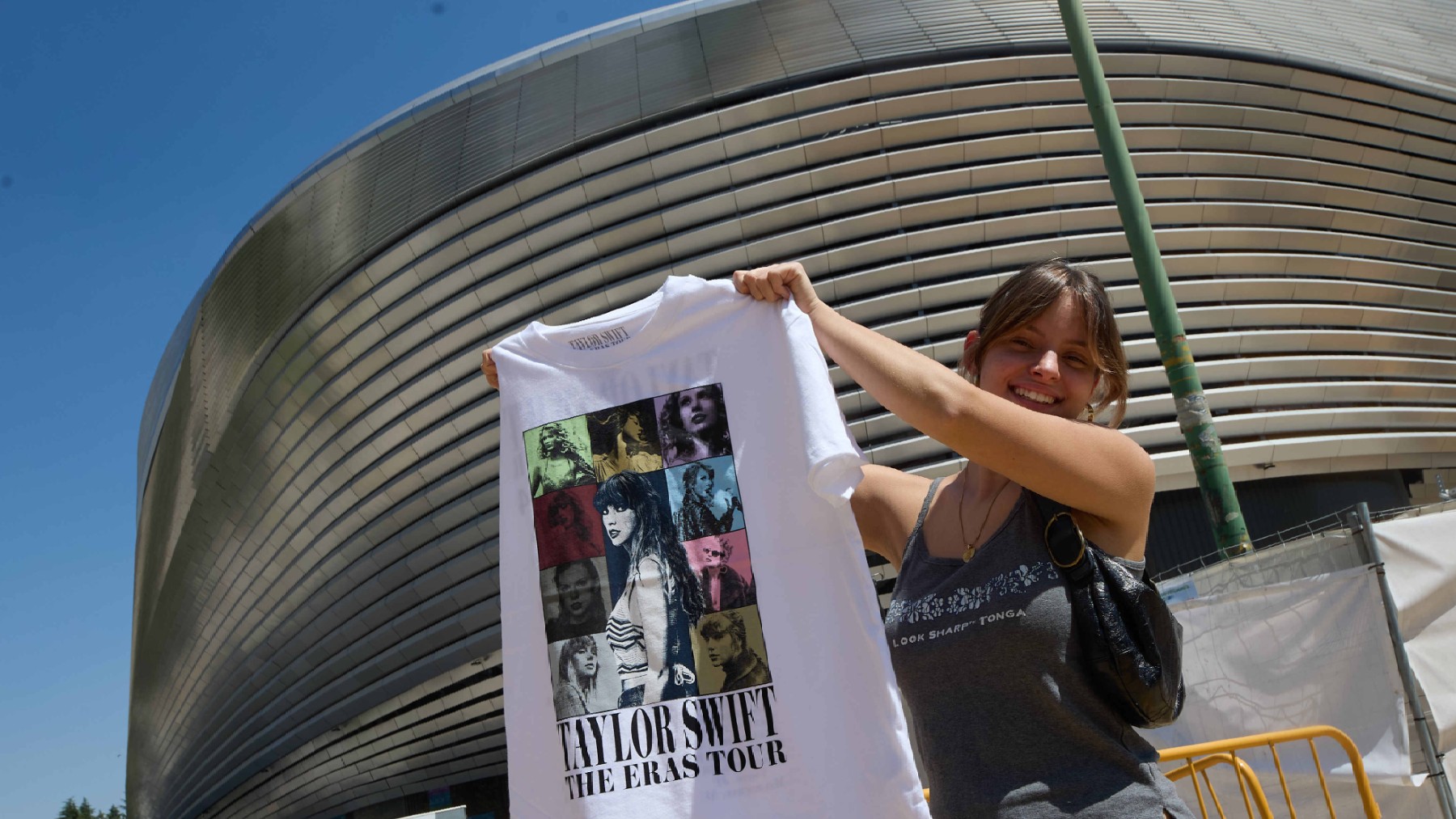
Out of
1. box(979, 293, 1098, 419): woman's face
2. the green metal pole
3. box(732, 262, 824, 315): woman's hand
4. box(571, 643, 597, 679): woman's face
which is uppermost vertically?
the green metal pole

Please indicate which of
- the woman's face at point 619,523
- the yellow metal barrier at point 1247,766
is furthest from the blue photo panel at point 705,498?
the yellow metal barrier at point 1247,766

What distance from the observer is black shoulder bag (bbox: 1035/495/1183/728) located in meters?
1.78

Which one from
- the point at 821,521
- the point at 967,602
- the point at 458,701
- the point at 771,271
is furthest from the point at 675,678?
the point at 458,701

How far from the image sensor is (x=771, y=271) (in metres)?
2.67

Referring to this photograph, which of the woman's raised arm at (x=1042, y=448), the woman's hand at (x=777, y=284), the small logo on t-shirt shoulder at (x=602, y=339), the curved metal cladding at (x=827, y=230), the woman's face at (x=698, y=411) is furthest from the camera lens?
the curved metal cladding at (x=827, y=230)

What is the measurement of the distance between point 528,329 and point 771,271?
82 cm

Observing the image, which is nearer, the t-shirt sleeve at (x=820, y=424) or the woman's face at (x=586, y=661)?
the t-shirt sleeve at (x=820, y=424)

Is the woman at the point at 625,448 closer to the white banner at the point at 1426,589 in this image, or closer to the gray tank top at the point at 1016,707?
the gray tank top at the point at 1016,707

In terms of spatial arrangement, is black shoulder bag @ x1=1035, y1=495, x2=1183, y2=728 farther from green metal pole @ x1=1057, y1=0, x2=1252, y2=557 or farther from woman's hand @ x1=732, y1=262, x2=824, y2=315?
green metal pole @ x1=1057, y1=0, x2=1252, y2=557

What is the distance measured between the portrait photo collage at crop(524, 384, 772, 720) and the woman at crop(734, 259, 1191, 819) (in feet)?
1.79

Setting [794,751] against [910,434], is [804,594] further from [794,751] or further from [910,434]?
[910,434]

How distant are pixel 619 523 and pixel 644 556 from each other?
0.12m

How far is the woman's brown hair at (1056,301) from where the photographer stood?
83.0 inches

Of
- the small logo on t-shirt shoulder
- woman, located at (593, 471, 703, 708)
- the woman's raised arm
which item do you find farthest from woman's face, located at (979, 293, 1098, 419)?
the small logo on t-shirt shoulder
